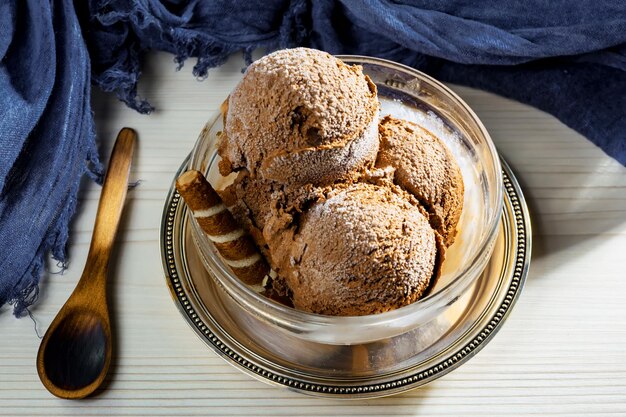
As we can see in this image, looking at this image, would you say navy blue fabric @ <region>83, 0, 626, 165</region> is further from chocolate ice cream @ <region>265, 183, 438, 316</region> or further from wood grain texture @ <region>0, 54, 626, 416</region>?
chocolate ice cream @ <region>265, 183, 438, 316</region>

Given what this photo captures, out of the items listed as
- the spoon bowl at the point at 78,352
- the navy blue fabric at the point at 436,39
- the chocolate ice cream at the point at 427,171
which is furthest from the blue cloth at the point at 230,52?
the chocolate ice cream at the point at 427,171

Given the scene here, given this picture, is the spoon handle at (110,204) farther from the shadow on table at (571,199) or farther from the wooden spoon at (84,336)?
the shadow on table at (571,199)

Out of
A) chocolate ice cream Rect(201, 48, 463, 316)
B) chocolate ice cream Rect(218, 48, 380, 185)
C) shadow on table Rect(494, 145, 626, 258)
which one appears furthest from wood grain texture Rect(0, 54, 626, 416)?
chocolate ice cream Rect(218, 48, 380, 185)

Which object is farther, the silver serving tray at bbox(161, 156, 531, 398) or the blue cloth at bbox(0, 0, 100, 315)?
the blue cloth at bbox(0, 0, 100, 315)

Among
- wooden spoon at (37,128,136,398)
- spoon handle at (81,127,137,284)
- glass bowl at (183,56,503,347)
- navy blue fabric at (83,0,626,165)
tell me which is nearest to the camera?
glass bowl at (183,56,503,347)

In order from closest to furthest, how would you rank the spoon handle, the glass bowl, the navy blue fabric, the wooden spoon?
the glass bowl → the wooden spoon → the spoon handle → the navy blue fabric

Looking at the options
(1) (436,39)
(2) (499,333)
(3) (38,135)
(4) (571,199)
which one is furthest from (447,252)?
(3) (38,135)

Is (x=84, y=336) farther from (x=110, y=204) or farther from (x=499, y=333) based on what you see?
(x=499, y=333)
